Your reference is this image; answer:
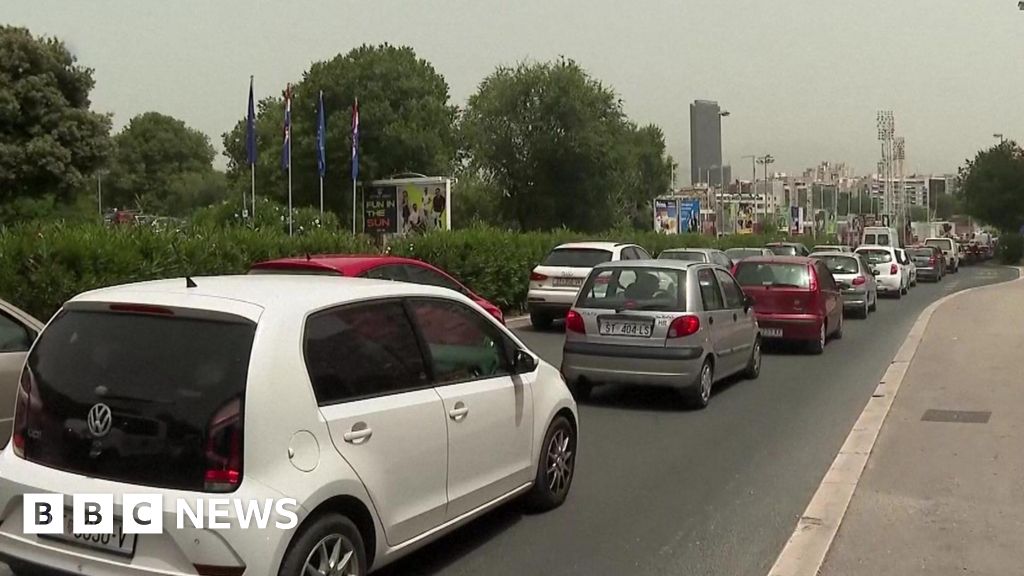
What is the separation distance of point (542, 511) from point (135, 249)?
8.18 metres

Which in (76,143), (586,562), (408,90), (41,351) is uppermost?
(408,90)

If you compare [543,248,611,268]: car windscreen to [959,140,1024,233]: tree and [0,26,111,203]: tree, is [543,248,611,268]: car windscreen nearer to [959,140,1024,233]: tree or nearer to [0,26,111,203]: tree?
[0,26,111,203]: tree

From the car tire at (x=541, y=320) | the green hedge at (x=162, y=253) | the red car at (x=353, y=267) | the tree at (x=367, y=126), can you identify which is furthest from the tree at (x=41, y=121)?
the red car at (x=353, y=267)

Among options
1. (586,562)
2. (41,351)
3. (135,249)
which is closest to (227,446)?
(41,351)

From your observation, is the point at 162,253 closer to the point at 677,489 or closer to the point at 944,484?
the point at 677,489

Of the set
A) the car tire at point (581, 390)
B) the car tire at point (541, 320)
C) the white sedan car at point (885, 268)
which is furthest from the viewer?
→ the white sedan car at point (885, 268)

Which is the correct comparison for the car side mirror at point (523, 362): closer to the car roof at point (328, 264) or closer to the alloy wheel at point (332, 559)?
the alloy wheel at point (332, 559)

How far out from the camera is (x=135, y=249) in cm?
1276

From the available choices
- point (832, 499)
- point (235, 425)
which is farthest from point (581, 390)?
point (235, 425)

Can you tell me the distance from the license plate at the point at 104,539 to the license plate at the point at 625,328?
7.21m

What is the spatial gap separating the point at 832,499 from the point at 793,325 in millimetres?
9358

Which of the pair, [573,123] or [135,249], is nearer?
[135,249]

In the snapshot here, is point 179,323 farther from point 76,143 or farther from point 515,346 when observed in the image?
point 76,143

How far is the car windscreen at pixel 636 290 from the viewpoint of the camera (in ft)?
34.9
